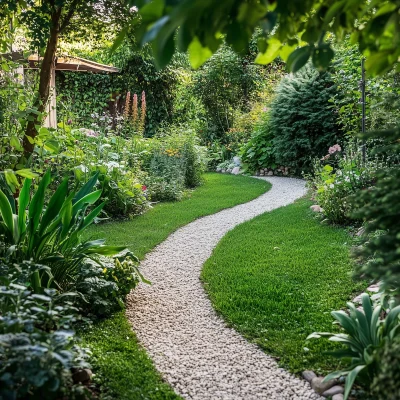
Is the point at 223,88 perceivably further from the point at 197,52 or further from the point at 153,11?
the point at 153,11

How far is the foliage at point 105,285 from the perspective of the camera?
3.53 metres

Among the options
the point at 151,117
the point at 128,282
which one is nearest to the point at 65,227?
the point at 128,282

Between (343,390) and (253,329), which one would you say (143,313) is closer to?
(253,329)

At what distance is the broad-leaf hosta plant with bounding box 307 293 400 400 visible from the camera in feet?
7.63

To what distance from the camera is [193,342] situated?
329cm

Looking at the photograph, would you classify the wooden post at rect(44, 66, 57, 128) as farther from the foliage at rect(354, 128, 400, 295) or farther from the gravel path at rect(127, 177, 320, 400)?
the foliage at rect(354, 128, 400, 295)

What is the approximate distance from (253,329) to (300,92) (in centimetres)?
834

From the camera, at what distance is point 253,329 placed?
3.38m

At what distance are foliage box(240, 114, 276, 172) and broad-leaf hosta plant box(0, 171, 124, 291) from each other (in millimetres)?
8384

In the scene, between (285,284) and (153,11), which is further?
(285,284)

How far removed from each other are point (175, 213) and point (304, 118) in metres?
4.79

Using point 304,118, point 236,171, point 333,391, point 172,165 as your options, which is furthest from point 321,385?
point 236,171

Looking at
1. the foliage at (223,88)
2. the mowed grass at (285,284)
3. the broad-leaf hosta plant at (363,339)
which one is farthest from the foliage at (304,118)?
the broad-leaf hosta plant at (363,339)

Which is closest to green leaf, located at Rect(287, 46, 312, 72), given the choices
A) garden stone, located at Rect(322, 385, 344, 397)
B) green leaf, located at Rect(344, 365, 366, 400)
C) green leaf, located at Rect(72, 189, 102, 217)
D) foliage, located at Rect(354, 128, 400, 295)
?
foliage, located at Rect(354, 128, 400, 295)
